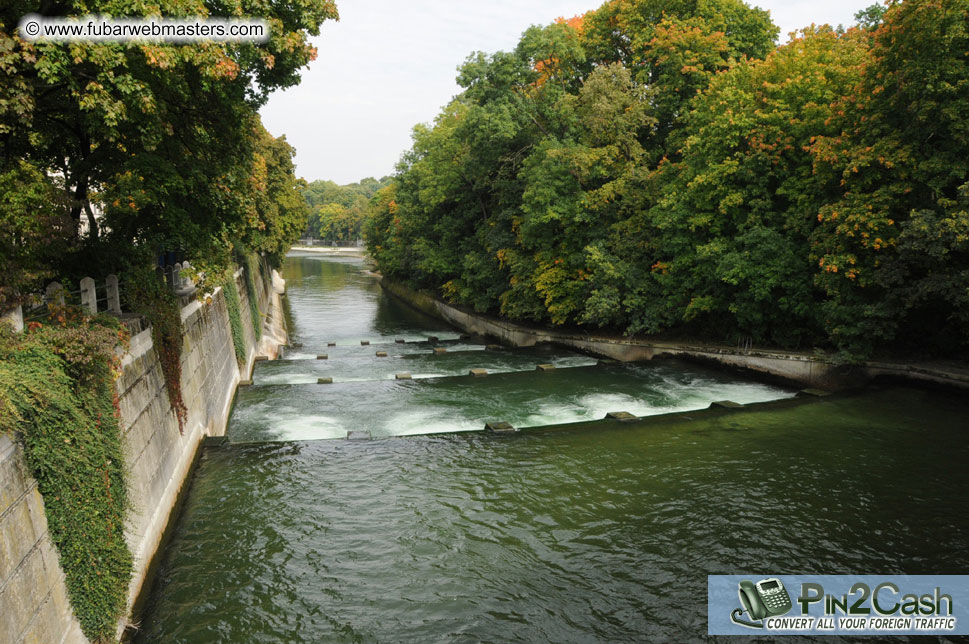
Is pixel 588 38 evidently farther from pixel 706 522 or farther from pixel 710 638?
pixel 710 638

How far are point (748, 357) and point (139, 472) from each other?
22666 mm

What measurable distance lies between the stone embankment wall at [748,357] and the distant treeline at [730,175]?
1063mm

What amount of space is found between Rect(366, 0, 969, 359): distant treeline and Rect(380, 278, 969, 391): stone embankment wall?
1063 millimetres

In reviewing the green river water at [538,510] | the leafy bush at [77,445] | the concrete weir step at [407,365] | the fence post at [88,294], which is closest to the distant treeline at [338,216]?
the concrete weir step at [407,365]

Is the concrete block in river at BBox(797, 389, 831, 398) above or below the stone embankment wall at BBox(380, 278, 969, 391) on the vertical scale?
below

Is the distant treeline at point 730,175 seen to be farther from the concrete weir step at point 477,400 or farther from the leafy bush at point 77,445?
the leafy bush at point 77,445

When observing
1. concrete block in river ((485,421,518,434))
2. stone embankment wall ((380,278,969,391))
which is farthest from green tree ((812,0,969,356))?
concrete block in river ((485,421,518,434))

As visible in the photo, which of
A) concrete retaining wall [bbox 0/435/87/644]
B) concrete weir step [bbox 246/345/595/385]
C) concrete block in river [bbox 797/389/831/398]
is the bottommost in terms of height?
concrete block in river [bbox 797/389/831/398]

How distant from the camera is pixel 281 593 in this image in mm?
9500

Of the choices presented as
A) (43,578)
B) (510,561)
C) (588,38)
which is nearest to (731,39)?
(588,38)

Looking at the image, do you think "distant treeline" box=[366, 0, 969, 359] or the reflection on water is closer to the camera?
the reflection on water

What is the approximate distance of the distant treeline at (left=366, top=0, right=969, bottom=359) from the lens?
60.1 feet

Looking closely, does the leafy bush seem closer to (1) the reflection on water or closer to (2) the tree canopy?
(2) the tree canopy

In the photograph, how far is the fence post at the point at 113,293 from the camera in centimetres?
1119
